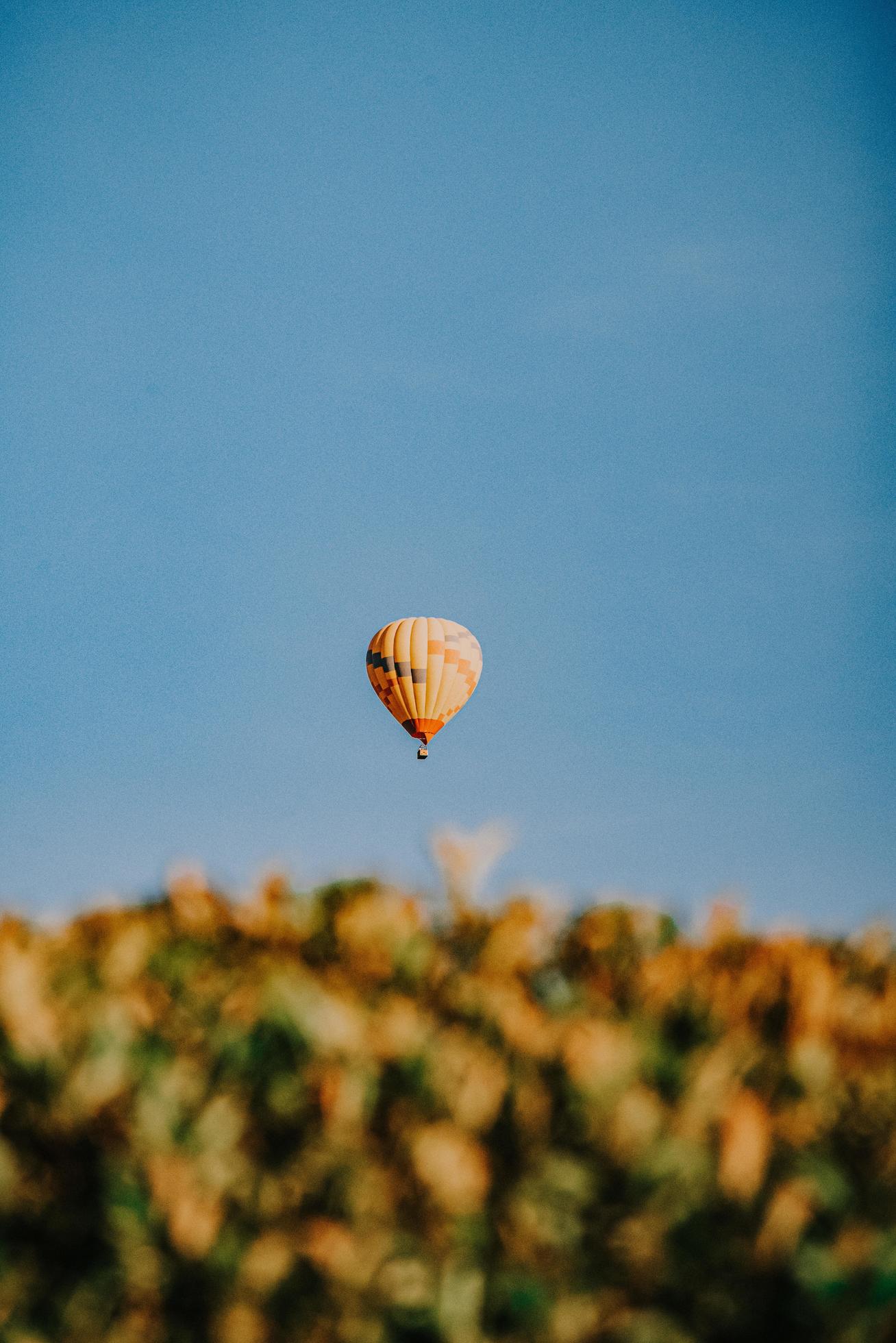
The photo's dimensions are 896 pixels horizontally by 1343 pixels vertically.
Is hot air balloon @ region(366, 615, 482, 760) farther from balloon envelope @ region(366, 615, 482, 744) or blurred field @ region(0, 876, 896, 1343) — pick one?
blurred field @ region(0, 876, 896, 1343)

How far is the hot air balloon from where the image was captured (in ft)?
102

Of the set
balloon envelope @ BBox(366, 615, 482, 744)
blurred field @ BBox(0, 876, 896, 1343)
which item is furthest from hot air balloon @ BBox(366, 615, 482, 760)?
blurred field @ BBox(0, 876, 896, 1343)

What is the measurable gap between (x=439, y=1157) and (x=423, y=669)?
2818 centimetres

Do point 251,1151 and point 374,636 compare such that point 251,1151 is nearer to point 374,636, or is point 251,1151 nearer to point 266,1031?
point 266,1031

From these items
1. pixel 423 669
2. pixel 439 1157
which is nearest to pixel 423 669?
pixel 423 669

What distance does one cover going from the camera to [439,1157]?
10.2 ft

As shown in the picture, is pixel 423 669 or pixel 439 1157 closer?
pixel 439 1157

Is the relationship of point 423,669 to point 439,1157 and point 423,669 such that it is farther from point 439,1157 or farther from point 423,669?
point 439,1157

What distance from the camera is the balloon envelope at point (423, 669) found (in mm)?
31234

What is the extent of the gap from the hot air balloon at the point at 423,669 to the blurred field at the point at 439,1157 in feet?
90.5

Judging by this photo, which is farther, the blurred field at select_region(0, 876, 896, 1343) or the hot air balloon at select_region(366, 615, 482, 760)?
the hot air balloon at select_region(366, 615, 482, 760)

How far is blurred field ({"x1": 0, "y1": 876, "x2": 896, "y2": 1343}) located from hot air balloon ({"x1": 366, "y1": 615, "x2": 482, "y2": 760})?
27589 mm

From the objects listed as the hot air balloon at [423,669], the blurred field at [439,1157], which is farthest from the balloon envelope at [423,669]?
the blurred field at [439,1157]

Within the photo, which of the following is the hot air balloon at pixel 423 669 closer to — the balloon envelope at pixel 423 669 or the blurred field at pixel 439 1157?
the balloon envelope at pixel 423 669
